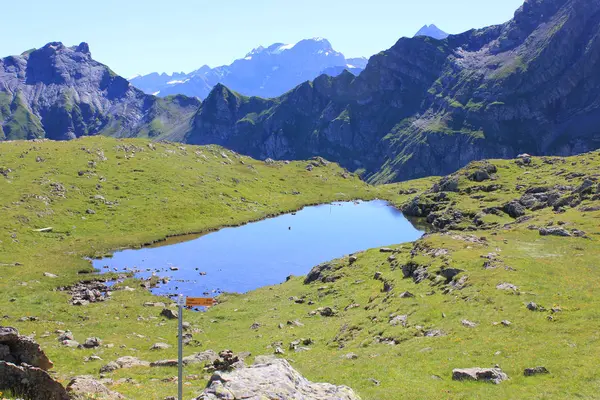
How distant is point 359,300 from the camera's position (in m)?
55.2

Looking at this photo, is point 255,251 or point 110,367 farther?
point 255,251

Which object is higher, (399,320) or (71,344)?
(399,320)

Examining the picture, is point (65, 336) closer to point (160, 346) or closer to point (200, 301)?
point (160, 346)

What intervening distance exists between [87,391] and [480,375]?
72.0ft

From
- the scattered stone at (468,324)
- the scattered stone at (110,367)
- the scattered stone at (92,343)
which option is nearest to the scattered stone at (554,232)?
the scattered stone at (468,324)

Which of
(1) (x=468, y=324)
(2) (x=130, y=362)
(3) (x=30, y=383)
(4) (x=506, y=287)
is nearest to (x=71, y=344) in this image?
(2) (x=130, y=362)

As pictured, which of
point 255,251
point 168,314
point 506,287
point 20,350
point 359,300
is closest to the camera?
point 20,350

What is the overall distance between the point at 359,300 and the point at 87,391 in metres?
37.8

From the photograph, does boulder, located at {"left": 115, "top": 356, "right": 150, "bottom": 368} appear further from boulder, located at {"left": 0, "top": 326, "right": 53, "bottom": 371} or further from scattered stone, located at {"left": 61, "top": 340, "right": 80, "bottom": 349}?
boulder, located at {"left": 0, "top": 326, "right": 53, "bottom": 371}

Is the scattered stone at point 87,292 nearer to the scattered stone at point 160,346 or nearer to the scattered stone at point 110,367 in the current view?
the scattered stone at point 160,346

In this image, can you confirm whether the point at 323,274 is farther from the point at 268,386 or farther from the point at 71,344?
the point at 268,386

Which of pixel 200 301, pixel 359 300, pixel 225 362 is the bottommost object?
pixel 359 300

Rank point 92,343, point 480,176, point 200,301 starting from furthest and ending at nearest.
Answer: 1. point 480,176
2. point 92,343
3. point 200,301

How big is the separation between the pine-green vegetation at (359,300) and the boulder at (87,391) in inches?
149
